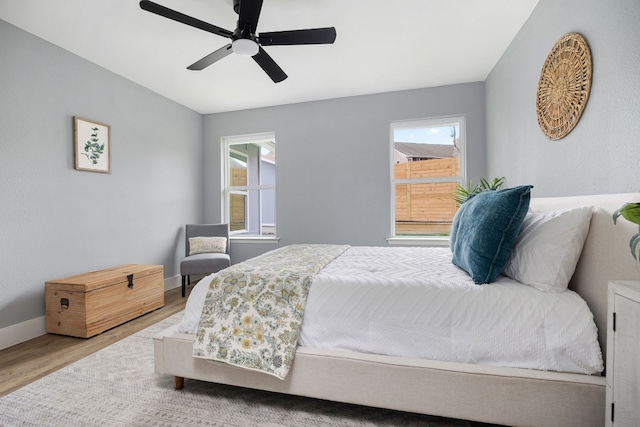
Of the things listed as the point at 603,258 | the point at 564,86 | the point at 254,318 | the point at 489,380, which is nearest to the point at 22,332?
the point at 254,318

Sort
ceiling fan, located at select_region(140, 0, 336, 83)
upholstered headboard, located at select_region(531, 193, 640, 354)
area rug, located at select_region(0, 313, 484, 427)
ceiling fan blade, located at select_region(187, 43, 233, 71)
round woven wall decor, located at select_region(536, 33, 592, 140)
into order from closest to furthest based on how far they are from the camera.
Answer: upholstered headboard, located at select_region(531, 193, 640, 354) < area rug, located at select_region(0, 313, 484, 427) < round woven wall decor, located at select_region(536, 33, 592, 140) < ceiling fan, located at select_region(140, 0, 336, 83) < ceiling fan blade, located at select_region(187, 43, 233, 71)

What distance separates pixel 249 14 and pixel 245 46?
238 millimetres

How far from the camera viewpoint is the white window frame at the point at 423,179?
3.64 m

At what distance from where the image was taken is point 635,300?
0.86 meters

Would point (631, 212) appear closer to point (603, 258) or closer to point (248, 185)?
point (603, 258)

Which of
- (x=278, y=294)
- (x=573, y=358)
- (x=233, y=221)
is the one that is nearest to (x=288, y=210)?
(x=233, y=221)

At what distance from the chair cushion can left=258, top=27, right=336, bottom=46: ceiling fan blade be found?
2.50 metres

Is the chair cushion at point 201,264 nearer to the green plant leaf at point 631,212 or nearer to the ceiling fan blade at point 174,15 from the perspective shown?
the ceiling fan blade at point 174,15

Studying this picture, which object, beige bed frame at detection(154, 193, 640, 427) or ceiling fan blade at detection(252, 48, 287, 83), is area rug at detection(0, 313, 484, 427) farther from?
ceiling fan blade at detection(252, 48, 287, 83)

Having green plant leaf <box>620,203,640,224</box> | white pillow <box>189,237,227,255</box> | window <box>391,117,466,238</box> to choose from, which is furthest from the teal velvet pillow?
white pillow <box>189,237,227,255</box>

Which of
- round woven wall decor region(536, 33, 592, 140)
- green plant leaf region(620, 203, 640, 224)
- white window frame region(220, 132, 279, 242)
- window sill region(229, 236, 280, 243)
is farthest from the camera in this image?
white window frame region(220, 132, 279, 242)

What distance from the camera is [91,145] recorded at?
293 centimetres

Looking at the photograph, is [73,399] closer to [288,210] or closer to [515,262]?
[515,262]

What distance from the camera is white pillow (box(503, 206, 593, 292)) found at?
1.32 meters
